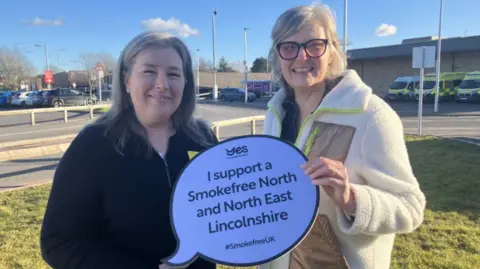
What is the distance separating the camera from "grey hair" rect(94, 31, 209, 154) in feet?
6.05

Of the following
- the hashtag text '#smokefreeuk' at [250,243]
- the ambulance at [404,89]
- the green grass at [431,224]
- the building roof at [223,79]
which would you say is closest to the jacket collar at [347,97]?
the hashtag text '#smokefreeuk' at [250,243]

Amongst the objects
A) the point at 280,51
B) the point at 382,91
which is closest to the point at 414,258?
the point at 280,51

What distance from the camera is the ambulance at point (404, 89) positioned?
32062 millimetres

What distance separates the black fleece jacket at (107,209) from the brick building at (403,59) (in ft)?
120

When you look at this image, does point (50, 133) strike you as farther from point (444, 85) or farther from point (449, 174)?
point (444, 85)

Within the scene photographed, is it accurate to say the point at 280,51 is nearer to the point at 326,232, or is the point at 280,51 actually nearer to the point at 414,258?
the point at 326,232

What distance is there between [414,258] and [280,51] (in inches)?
117

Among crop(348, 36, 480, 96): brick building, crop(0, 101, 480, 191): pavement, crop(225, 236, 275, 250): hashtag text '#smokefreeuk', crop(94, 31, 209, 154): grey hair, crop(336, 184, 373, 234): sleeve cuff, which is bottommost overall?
crop(0, 101, 480, 191): pavement

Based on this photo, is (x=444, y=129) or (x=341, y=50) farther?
(x=444, y=129)

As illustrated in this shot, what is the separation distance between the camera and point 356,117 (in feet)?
5.69

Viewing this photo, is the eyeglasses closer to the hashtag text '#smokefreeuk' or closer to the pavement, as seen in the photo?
the pavement

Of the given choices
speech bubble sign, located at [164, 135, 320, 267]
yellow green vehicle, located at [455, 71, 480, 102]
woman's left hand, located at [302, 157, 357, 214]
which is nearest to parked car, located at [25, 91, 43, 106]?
yellow green vehicle, located at [455, 71, 480, 102]

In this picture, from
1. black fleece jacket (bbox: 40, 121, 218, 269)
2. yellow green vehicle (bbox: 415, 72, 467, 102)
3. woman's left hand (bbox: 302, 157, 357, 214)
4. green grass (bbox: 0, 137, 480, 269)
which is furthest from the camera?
yellow green vehicle (bbox: 415, 72, 467, 102)

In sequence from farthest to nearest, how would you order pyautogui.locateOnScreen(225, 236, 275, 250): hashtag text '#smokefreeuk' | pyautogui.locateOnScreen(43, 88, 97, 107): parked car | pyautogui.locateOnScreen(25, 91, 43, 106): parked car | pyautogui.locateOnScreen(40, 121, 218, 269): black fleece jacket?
pyautogui.locateOnScreen(25, 91, 43, 106): parked car < pyautogui.locateOnScreen(43, 88, 97, 107): parked car < pyautogui.locateOnScreen(40, 121, 218, 269): black fleece jacket < pyautogui.locateOnScreen(225, 236, 275, 250): hashtag text '#smokefreeuk'
